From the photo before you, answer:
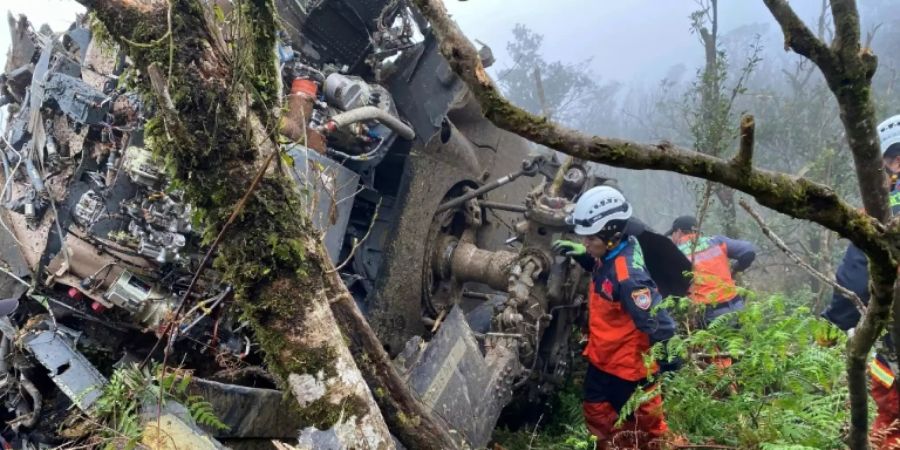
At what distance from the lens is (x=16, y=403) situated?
11.5 ft

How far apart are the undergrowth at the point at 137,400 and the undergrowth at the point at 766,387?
71.7 inches

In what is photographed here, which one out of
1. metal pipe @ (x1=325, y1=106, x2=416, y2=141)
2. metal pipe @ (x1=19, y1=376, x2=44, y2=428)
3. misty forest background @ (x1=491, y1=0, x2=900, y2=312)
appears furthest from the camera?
misty forest background @ (x1=491, y1=0, x2=900, y2=312)

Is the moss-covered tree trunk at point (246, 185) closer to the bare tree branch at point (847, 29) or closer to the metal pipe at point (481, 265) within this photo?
the bare tree branch at point (847, 29)

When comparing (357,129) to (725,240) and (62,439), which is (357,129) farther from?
(725,240)

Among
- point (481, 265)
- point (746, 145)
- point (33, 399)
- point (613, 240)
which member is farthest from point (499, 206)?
point (746, 145)

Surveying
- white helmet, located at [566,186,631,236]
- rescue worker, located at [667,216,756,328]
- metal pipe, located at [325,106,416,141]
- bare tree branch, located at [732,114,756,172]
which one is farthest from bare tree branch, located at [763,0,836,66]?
rescue worker, located at [667,216,756,328]

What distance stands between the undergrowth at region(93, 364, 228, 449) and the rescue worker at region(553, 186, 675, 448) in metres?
2.57

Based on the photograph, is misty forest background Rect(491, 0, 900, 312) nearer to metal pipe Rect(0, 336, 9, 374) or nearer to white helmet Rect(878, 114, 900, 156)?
white helmet Rect(878, 114, 900, 156)

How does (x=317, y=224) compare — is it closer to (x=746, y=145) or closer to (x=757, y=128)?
(x=746, y=145)

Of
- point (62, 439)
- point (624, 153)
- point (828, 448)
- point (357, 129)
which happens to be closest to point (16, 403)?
point (62, 439)

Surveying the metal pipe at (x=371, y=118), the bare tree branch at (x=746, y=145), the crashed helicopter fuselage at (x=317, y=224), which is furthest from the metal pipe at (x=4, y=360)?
the bare tree branch at (x=746, y=145)

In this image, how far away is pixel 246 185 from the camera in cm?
275

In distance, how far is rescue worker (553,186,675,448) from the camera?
12.9 ft

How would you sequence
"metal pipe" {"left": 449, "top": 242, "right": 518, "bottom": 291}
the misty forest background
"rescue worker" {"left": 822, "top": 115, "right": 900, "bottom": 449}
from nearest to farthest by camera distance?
"rescue worker" {"left": 822, "top": 115, "right": 900, "bottom": 449}, "metal pipe" {"left": 449, "top": 242, "right": 518, "bottom": 291}, the misty forest background
